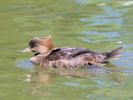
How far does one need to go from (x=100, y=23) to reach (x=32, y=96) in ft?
17.6

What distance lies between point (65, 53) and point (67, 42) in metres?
1.64

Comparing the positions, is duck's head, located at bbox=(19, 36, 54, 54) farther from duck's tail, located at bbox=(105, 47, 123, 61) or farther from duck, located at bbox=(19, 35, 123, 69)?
→ duck's tail, located at bbox=(105, 47, 123, 61)

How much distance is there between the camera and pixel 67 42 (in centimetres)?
1408

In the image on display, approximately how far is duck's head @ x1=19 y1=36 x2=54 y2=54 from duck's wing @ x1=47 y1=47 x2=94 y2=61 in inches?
15.4

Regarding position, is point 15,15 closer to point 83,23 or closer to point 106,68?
point 83,23

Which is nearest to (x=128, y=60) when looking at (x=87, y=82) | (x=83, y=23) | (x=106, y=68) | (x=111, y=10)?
(x=106, y=68)

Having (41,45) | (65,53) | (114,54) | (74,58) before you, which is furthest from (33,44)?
(114,54)

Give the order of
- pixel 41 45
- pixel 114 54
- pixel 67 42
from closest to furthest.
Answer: pixel 114 54
pixel 41 45
pixel 67 42

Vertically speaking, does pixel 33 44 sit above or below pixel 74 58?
above

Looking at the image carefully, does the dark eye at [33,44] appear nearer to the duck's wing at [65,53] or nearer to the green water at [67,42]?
the green water at [67,42]

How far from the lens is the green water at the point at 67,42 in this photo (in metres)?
10.8

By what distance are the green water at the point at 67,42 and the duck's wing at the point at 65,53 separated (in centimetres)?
34

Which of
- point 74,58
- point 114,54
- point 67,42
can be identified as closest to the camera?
point 114,54

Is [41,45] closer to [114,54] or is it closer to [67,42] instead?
[67,42]
